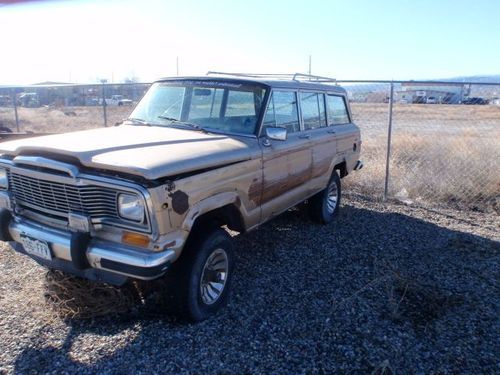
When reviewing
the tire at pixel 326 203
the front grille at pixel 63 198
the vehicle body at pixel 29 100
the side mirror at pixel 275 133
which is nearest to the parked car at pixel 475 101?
the tire at pixel 326 203

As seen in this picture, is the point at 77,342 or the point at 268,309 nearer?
the point at 77,342

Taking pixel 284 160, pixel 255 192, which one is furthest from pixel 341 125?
pixel 255 192

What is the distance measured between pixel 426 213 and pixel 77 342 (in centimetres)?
572

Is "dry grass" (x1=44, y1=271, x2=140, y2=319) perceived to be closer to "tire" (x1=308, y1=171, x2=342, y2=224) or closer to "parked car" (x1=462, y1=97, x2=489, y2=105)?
"tire" (x1=308, y1=171, x2=342, y2=224)

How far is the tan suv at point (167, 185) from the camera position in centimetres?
293

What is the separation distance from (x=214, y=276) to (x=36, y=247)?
54.9 inches

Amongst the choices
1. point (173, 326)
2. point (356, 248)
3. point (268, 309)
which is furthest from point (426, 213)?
point (173, 326)

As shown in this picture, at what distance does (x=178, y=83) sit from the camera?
A: 182 inches

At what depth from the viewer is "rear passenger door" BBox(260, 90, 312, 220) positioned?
13.9 feet

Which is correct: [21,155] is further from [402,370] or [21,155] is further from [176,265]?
[402,370]

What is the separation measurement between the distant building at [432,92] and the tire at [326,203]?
2315 millimetres

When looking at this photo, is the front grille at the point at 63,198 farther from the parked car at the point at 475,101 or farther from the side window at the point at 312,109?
the parked car at the point at 475,101

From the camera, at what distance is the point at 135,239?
9.75 feet

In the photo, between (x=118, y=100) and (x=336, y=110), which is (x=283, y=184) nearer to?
(x=336, y=110)
